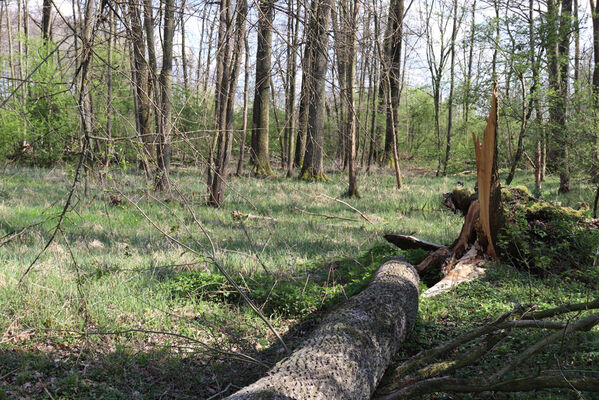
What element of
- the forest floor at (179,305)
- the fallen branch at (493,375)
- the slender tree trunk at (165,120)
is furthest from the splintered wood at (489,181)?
the slender tree trunk at (165,120)

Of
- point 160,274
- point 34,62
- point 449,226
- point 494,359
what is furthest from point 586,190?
point 34,62

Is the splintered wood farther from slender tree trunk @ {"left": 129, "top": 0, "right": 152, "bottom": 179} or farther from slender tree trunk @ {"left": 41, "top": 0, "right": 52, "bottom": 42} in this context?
slender tree trunk @ {"left": 41, "top": 0, "right": 52, "bottom": 42}

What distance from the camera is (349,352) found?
3.17 metres

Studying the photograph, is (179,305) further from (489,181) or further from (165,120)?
(489,181)

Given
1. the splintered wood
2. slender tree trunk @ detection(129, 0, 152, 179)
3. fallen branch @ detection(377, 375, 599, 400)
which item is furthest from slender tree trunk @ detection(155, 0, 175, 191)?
the splintered wood

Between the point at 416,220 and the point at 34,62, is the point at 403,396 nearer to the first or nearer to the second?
the point at 416,220

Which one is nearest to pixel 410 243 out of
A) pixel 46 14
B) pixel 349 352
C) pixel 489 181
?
pixel 489 181

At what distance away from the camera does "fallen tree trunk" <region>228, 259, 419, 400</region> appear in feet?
8.79

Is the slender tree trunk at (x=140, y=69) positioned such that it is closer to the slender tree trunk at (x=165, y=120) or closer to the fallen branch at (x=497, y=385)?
the slender tree trunk at (x=165, y=120)

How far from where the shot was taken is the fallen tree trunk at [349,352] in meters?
2.68

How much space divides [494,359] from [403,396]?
1.20 meters

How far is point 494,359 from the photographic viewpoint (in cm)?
378

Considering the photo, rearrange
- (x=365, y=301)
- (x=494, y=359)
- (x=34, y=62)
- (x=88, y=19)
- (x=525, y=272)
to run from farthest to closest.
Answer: (x=34, y=62)
(x=525, y=272)
(x=365, y=301)
(x=494, y=359)
(x=88, y=19)

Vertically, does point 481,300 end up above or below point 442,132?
below
